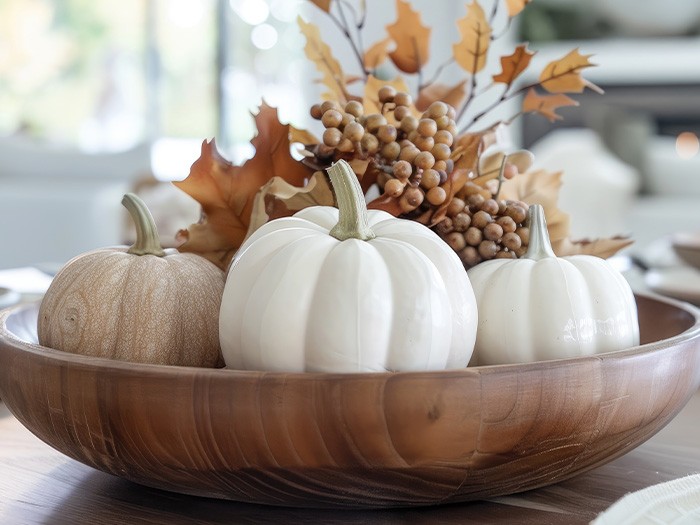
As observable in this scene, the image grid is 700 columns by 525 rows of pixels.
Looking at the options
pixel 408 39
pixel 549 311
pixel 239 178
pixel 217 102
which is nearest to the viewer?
pixel 549 311

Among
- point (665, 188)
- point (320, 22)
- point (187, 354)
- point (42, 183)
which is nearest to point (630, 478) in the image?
point (187, 354)

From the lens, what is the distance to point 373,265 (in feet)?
1.59

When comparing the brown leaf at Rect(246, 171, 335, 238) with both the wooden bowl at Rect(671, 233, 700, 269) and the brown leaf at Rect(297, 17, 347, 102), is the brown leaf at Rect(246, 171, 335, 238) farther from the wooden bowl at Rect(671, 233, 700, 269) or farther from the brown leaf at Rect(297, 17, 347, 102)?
the wooden bowl at Rect(671, 233, 700, 269)

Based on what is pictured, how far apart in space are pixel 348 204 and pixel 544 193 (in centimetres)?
24

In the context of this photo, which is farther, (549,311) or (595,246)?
(595,246)

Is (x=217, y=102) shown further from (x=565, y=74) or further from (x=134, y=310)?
(x=134, y=310)

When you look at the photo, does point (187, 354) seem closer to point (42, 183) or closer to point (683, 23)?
point (42, 183)

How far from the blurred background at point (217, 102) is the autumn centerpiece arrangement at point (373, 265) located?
0.85 meters

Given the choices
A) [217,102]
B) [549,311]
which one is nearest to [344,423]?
[549,311]

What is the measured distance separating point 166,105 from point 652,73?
11.9 ft

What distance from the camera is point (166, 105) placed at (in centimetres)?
723

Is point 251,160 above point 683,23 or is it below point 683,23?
below

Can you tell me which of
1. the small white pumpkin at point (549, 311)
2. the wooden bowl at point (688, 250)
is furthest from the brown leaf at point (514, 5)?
the wooden bowl at point (688, 250)

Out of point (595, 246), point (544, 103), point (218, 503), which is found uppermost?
point (544, 103)
